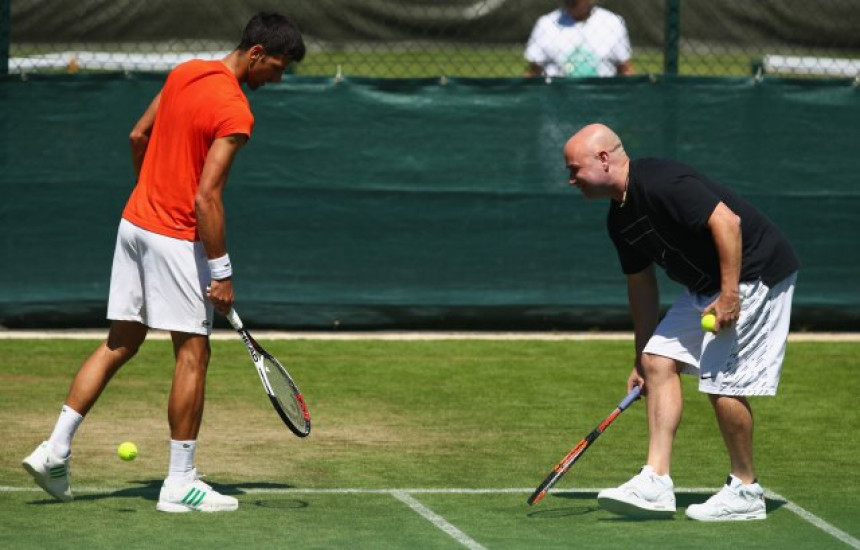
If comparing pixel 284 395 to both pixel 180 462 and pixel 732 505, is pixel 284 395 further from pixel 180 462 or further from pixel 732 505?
pixel 732 505

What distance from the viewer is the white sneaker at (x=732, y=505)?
6.44 m

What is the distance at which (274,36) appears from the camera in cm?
655

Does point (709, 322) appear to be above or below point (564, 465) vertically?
above

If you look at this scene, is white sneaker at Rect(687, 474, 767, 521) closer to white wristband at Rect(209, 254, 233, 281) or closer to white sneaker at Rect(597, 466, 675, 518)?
white sneaker at Rect(597, 466, 675, 518)

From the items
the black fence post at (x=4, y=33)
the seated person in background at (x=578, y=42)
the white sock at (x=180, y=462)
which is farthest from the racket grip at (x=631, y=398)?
the black fence post at (x=4, y=33)

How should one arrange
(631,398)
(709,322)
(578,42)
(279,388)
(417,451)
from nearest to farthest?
1. (709,322)
2. (631,398)
3. (279,388)
4. (417,451)
5. (578,42)

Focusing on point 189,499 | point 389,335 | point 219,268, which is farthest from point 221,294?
point 389,335

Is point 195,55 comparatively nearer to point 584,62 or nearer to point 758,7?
point 584,62

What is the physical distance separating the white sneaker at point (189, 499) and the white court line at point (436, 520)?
726mm

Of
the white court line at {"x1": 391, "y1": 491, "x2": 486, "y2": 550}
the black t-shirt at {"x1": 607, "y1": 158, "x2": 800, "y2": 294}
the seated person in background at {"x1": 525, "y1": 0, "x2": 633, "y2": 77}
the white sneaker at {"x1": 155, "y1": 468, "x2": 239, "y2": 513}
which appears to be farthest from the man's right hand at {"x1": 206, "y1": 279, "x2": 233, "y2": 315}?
the seated person in background at {"x1": 525, "y1": 0, "x2": 633, "y2": 77}

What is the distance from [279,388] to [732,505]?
1.84 m

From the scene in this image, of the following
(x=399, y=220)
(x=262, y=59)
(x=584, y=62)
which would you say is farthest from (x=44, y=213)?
(x=262, y=59)

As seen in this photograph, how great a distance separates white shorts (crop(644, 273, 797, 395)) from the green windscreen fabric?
4.61 m

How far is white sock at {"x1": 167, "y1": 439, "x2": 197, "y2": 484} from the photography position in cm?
650
